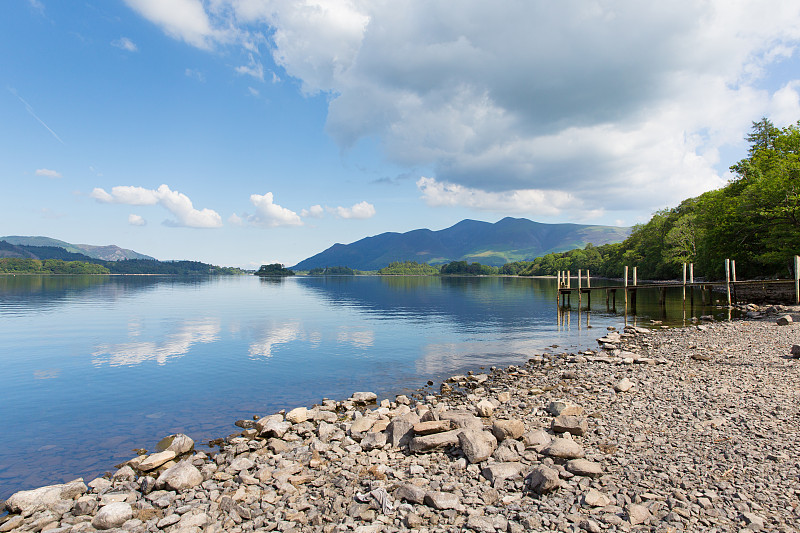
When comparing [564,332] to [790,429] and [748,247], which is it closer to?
[790,429]

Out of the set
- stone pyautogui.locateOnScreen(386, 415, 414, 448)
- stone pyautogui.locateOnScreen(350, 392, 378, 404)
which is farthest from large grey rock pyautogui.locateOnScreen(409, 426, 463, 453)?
stone pyautogui.locateOnScreen(350, 392, 378, 404)

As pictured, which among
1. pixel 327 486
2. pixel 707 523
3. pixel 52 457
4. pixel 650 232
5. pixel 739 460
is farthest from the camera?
pixel 650 232

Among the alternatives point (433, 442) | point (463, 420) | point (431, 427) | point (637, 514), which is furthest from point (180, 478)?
point (637, 514)

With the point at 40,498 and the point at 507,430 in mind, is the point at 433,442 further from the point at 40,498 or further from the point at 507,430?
the point at 40,498

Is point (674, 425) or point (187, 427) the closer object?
point (674, 425)

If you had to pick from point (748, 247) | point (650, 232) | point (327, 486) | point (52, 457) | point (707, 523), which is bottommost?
point (52, 457)

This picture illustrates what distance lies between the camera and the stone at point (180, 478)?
10422 millimetres

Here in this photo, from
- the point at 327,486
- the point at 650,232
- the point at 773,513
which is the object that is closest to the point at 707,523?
the point at 773,513

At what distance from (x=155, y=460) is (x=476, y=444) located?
9.34 m

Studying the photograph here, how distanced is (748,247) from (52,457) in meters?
84.5

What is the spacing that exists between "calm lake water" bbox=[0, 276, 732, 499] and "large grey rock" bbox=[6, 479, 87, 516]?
74.1 inches

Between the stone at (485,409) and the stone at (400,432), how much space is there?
125 inches

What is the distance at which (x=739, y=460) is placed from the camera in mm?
9148

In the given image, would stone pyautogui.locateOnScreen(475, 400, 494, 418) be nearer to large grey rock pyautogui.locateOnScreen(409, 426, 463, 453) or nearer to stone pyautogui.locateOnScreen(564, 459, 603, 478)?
large grey rock pyautogui.locateOnScreen(409, 426, 463, 453)
